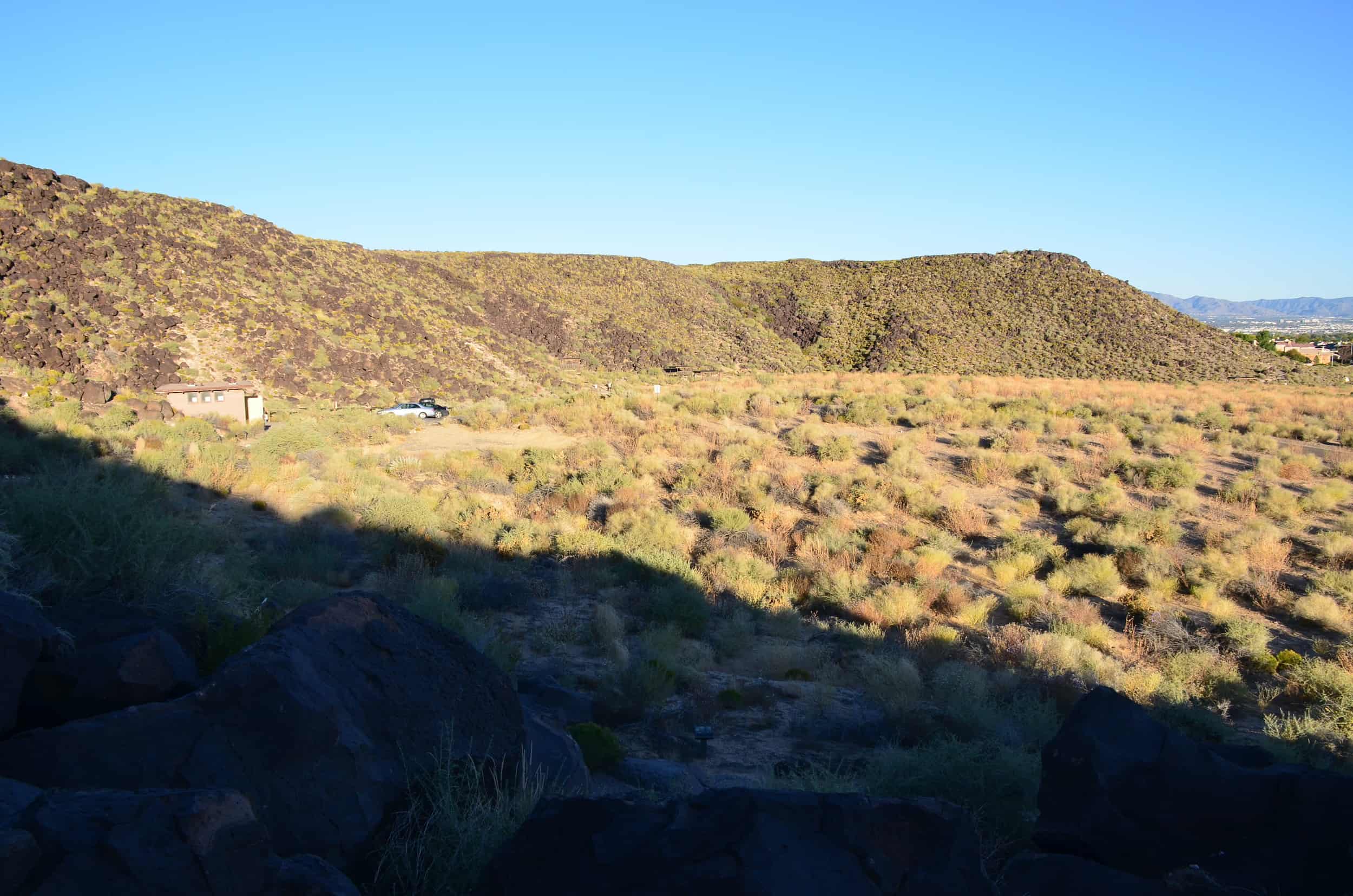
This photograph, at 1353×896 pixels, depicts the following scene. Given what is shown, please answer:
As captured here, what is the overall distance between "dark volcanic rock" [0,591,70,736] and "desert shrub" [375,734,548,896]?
6.36ft

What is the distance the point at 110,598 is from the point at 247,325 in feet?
99.2

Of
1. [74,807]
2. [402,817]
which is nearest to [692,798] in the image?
[402,817]

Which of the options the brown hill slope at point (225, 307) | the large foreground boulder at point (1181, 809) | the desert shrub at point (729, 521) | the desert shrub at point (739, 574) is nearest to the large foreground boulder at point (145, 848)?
the large foreground boulder at point (1181, 809)

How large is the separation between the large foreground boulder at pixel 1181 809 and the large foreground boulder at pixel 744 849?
3.77ft

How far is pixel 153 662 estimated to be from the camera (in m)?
4.84

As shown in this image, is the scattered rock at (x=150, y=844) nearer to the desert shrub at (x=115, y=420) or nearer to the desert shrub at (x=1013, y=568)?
the desert shrub at (x=1013, y=568)

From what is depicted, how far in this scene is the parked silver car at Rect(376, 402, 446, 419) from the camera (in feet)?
98.9

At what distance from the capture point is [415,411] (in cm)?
3091

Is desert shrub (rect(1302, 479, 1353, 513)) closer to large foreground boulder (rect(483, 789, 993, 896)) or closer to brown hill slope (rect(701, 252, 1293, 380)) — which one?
large foreground boulder (rect(483, 789, 993, 896))

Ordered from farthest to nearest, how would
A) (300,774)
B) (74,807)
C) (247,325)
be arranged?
(247,325) < (300,774) < (74,807)

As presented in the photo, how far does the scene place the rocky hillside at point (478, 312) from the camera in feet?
97.2

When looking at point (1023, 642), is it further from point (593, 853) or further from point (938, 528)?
point (593, 853)

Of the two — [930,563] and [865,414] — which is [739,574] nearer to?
[930,563]

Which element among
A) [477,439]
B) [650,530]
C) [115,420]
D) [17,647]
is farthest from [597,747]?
[477,439]
